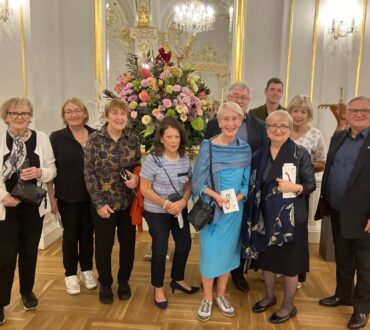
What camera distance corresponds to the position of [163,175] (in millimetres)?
2449

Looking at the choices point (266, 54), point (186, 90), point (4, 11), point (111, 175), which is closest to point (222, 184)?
point (111, 175)

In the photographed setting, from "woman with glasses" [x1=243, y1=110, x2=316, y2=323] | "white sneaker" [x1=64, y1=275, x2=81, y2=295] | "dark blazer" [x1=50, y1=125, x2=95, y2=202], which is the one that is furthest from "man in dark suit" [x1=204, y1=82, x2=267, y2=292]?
"white sneaker" [x1=64, y1=275, x2=81, y2=295]

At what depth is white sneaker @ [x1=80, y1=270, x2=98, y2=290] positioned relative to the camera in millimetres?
2930

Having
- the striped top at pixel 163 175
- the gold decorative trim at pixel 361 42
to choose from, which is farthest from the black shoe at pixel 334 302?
the gold decorative trim at pixel 361 42

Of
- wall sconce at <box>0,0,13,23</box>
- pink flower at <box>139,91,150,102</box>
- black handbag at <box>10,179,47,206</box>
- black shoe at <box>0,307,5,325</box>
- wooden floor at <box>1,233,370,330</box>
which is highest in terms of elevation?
wall sconce at <box>0,0,13,23</box>

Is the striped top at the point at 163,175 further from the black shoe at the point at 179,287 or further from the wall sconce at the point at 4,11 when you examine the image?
the wall sconce at the point at 4,11

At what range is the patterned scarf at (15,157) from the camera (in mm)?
2287

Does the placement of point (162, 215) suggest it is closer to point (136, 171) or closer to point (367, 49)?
point (136, 171)

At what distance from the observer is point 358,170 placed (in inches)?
90.3

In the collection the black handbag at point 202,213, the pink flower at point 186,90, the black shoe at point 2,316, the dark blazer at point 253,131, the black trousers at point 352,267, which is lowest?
the black shoe at point 2,316

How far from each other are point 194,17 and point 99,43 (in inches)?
47.8

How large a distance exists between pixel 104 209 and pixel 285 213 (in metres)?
1.22

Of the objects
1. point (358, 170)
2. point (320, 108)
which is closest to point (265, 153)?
point (358, 170)

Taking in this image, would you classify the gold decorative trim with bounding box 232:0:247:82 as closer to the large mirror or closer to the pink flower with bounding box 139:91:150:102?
the large mirror
